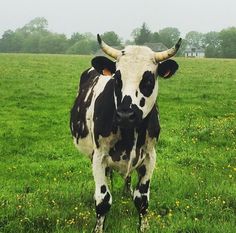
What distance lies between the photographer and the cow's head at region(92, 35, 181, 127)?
5570 millimetres

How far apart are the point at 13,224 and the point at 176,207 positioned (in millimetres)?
2541

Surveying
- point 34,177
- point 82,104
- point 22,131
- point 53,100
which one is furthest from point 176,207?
point 53,100

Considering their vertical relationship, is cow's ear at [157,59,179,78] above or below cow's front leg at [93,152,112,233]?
above

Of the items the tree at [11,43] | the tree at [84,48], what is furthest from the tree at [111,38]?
the tree at [11,43]

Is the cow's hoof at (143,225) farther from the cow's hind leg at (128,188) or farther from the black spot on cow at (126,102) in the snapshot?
the black spot on cow at (126,102)

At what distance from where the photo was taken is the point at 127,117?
546 cm

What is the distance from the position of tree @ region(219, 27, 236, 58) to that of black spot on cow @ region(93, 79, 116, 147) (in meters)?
102

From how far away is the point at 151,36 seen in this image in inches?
3600

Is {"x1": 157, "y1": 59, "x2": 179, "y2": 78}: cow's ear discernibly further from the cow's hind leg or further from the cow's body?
the cow's hind leg

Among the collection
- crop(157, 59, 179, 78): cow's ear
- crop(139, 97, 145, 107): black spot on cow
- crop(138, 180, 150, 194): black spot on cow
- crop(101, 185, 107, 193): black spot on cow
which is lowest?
crop(138, 180, 150, 194): black spot on cow

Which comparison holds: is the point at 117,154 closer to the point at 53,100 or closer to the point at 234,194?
the point at 234,194

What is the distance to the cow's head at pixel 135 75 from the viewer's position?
5570 millimetres


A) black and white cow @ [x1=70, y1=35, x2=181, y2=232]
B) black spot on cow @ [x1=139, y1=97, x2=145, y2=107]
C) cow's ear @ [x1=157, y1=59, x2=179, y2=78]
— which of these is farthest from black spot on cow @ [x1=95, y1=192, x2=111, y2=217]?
cow's ear @ [x1=157, y1=59, x2=179, y2=78]

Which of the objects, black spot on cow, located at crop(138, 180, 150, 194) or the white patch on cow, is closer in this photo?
the white patch on cow
